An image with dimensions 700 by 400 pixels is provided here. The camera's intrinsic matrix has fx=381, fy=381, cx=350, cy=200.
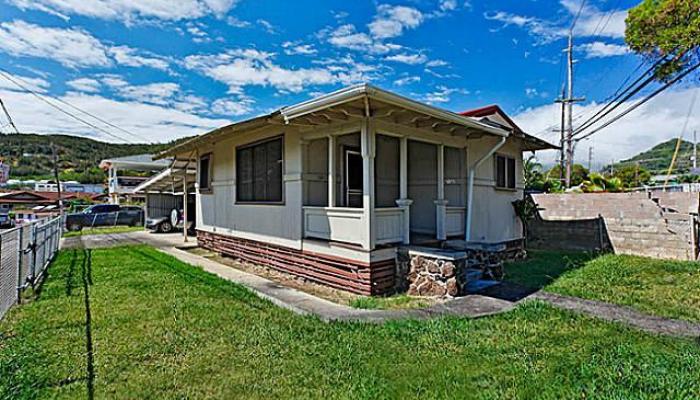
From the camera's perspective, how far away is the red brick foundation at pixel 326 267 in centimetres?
582

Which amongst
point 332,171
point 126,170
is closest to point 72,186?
point 126,170

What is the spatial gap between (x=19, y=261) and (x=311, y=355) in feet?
15.3

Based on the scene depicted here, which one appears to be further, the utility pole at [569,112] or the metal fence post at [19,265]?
the utility pole at [569,112]

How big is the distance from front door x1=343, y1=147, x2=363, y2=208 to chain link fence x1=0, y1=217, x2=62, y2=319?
5174 mm

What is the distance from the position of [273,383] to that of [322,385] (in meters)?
0.39

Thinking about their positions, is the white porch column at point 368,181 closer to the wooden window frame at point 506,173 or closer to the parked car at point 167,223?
the wooden window frame at point 506,173

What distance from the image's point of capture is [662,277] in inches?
275

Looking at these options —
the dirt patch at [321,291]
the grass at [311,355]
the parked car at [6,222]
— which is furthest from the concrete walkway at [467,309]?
the parked car at [6,222]

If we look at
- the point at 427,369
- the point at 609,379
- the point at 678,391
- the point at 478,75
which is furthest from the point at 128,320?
the point at 478,75

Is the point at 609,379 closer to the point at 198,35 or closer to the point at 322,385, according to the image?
the point at 322,385

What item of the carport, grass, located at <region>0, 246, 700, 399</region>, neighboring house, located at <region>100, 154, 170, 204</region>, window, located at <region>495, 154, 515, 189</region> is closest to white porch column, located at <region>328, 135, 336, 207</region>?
grass, located at <region>0, 246, 700, 399</region>

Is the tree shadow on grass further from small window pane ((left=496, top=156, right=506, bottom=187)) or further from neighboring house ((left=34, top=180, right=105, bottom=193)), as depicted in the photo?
neighboring house ((left=34, top=180, right=105, bottom=193))

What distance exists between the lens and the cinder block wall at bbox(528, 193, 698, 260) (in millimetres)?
8828

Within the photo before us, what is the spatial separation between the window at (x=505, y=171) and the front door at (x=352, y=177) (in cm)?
364
